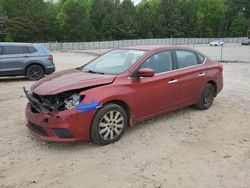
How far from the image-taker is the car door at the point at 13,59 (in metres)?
10.7

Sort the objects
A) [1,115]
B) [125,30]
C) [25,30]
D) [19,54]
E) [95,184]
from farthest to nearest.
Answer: [125,30]
[25,30]
[19,54]
[1,115]
[95,184]

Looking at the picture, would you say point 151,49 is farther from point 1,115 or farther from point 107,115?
point 1,115

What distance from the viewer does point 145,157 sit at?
173 inches

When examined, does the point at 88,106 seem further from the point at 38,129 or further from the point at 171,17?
the point at 171,17

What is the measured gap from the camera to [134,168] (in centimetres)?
407

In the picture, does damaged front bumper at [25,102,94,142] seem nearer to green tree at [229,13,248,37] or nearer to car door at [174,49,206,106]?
car door at [174,49,206,106]

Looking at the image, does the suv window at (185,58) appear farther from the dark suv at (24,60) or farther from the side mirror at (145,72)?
the dark suv at (24,60)

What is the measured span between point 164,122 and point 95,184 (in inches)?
99.9

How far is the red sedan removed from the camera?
4453 millimetres

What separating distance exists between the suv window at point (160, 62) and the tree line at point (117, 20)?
53.7m

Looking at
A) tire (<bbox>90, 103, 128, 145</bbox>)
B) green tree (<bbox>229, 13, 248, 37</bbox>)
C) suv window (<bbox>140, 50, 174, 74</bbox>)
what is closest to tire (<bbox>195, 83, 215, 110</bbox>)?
suv window (<bbox>140, 50, 174, 74</bbox>)

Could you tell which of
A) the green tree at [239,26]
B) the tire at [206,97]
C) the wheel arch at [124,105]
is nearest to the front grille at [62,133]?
the wheel arch at [124,105]

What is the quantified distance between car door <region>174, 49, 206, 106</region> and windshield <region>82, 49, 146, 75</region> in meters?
0.96

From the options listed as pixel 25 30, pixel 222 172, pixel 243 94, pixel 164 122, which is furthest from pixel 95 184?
pixel 25 30
